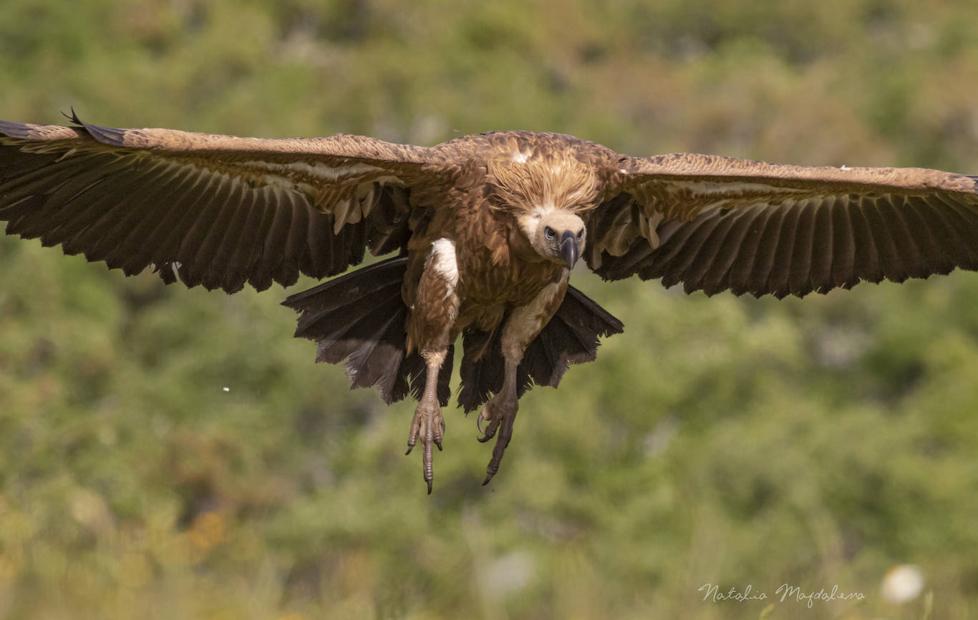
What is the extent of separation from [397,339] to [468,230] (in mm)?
787

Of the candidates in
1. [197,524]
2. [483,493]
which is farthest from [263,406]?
[197,524]

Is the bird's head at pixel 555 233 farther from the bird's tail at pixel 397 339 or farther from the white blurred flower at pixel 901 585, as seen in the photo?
the white blurred flower at pixel 901 585

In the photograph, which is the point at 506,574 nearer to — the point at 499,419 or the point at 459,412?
the point at 499,419

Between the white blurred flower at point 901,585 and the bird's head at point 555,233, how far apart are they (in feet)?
6.60

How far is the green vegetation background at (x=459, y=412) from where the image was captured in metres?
6.14

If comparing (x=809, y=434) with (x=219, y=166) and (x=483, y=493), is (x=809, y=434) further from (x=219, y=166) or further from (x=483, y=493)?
(x=219, y=166)

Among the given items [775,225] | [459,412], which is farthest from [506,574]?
[459,412]

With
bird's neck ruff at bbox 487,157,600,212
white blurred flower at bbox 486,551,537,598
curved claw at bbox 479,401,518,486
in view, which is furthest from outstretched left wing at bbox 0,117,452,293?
white blurred flower at bbox 486,551,537,598

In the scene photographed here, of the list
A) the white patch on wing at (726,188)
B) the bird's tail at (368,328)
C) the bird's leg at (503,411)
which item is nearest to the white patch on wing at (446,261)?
the bird's tail at (368,328)

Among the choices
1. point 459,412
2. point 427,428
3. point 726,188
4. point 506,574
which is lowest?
point 506,574

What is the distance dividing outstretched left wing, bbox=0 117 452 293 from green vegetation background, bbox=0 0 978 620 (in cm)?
103

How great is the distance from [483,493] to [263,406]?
4.94 m

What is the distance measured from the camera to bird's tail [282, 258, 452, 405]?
27.0 feet

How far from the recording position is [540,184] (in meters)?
7.76
